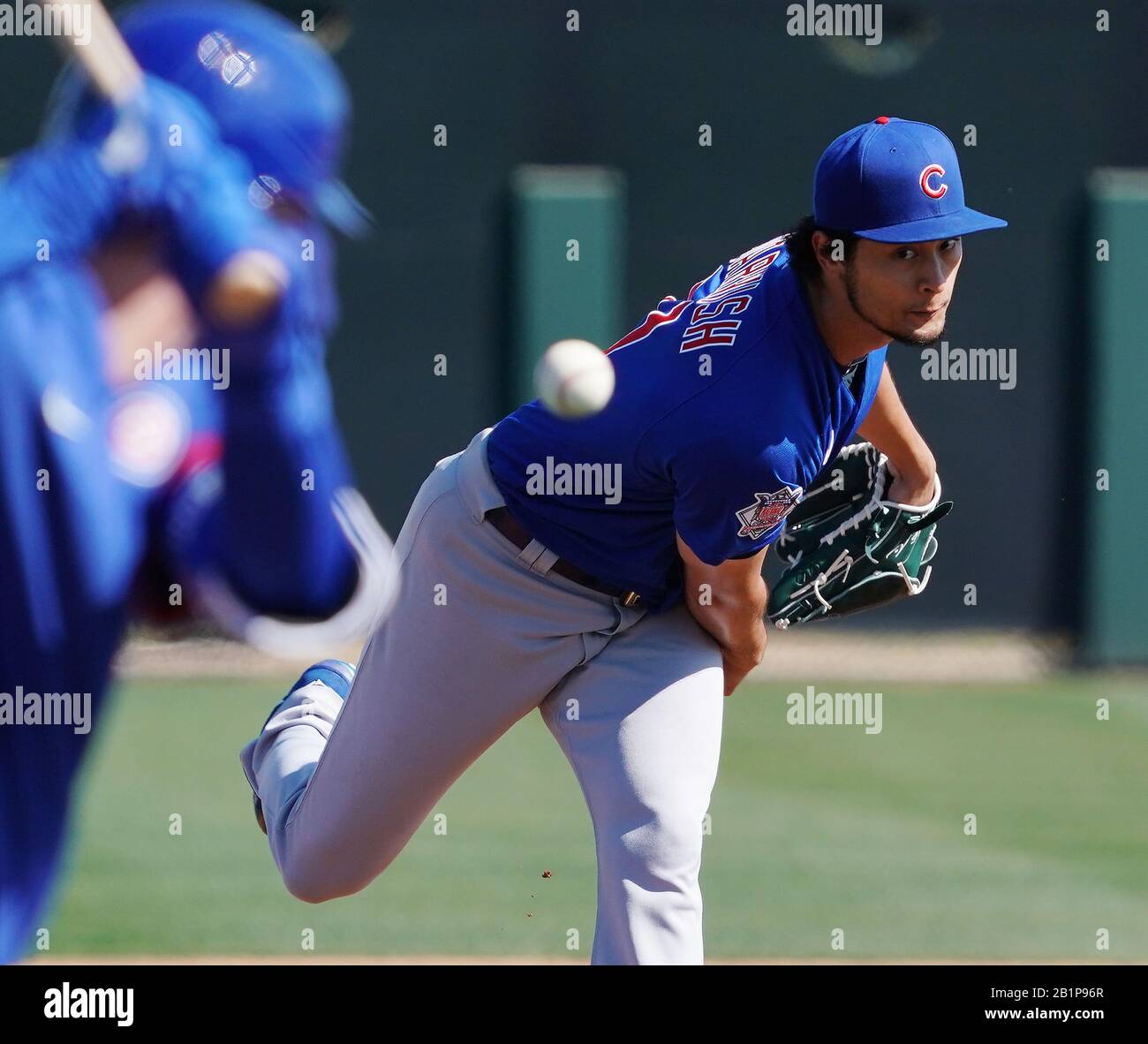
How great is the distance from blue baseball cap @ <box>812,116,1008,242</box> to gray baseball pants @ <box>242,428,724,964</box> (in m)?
0.72

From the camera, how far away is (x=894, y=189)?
2.68 m

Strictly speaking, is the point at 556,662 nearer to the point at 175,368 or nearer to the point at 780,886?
the point at 175,368

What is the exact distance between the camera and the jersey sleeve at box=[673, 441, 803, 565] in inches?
106

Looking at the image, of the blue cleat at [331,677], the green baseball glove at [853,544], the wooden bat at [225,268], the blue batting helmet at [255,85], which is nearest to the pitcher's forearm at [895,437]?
the green baseball glove at [853,544]

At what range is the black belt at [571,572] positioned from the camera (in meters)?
2.89

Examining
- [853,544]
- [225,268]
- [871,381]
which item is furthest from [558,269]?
[225,268]

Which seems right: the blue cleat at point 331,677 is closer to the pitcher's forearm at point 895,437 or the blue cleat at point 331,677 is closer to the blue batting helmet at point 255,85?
the pitcher's forearm at point 895,437

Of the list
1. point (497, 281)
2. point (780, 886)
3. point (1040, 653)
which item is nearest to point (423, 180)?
point (497, 281)

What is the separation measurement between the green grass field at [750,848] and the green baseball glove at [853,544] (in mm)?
995

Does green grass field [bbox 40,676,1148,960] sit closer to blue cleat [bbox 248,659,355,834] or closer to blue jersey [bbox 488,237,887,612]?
blue cleat [bbox 248,659,355,834]

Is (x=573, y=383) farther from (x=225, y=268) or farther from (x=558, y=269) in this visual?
(x=558, y=269)

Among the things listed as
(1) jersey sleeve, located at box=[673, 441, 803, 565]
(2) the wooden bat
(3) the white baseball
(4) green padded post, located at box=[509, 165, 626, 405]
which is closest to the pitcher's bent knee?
(1) jersey sleeve, located at box=[673, 441, 803, 565]

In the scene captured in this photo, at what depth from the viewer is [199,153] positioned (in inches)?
60.9
